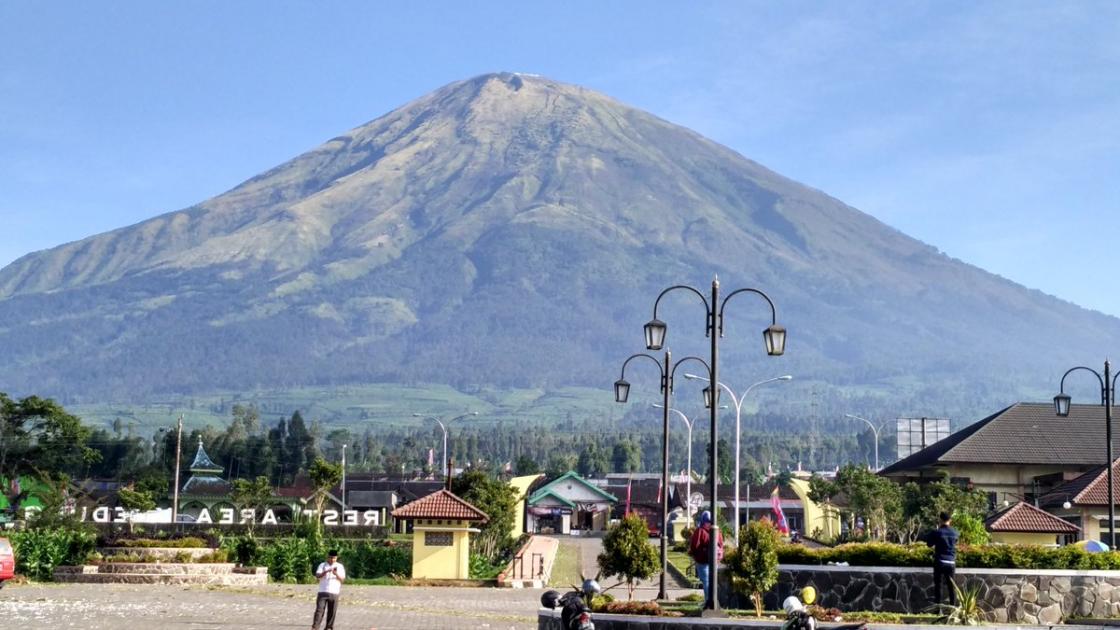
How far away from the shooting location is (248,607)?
108ft

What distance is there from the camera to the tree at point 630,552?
30.3 meters

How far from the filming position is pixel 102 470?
14350 centimetres

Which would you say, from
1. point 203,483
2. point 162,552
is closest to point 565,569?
point 162,552

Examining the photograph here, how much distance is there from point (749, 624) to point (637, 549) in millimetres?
7097

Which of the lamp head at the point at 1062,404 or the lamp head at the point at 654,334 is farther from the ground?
the lamp head at the point at 654,334

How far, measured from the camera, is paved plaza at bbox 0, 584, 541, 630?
93.5 ft

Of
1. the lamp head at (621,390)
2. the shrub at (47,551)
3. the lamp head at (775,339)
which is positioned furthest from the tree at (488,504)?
the lamp head at (775,339)

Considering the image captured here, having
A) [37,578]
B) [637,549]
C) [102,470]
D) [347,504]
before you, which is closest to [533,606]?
[637,549]

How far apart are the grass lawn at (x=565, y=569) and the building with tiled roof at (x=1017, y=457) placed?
15552 millimetres

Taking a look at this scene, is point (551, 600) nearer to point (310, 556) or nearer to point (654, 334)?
point (654, 334)

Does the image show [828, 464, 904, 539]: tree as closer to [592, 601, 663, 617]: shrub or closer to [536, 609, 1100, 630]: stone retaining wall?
[592, 601, 663, 617]: shrub

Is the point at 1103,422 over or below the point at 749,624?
over

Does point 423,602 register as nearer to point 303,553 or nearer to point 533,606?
point 533,606

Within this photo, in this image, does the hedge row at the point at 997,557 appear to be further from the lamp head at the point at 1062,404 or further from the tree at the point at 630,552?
the lamp head at the point at 1062,404
